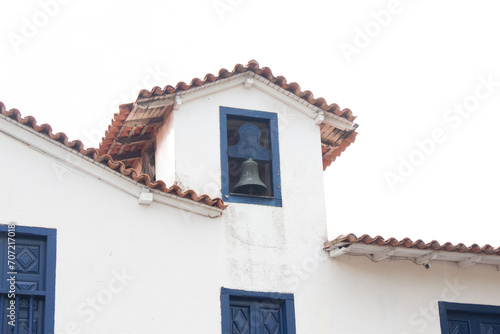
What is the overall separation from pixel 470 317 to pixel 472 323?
0.09 meters

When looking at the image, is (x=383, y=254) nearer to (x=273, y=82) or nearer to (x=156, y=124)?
(x=273, y=82)

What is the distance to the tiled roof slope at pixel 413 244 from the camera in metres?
13.0

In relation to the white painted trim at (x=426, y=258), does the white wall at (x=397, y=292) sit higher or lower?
lower

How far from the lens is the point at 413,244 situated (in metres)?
13.1

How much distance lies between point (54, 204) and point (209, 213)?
1.99 metres

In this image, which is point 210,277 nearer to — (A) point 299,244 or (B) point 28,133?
Result: (A) point 299,244

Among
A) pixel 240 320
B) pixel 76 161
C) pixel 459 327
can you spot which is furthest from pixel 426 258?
pixel 76 161

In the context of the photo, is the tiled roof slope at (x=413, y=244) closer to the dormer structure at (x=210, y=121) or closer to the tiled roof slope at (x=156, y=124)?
the dormer structure at (x=210, y=121)

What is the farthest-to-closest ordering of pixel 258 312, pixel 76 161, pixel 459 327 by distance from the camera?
pixel 459 327
pixel 258 312
pixel 76 161

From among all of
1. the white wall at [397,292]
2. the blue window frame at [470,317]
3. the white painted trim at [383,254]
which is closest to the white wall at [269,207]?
the white wall at [397,292]

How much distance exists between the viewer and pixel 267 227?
1330cm

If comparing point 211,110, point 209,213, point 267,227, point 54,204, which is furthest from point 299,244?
point 54,204

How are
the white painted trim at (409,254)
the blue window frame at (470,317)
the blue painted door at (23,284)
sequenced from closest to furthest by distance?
the blue painted door at (23,284), the white painted trim at (409,254), the blue window frame at (470,317)

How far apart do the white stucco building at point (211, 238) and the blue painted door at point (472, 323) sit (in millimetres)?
17
